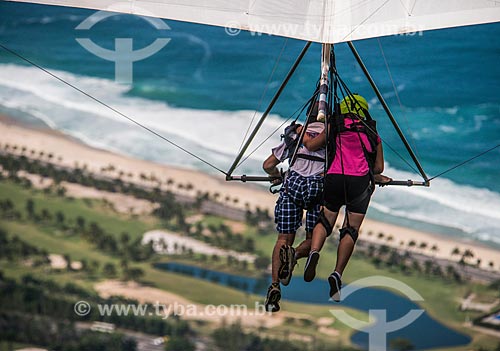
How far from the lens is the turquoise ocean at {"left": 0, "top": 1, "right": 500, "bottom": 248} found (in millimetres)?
21609

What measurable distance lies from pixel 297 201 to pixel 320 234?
0.28 metres

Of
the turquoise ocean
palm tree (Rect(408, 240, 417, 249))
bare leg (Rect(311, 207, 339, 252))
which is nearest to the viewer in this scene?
bare leg (Rect(311, 207, 339, 252))

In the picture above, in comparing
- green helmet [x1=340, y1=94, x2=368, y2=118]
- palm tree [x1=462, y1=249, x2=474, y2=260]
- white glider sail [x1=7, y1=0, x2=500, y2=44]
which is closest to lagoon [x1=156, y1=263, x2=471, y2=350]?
palm tree [x1=462, y1=249, x2=474, y2=260]

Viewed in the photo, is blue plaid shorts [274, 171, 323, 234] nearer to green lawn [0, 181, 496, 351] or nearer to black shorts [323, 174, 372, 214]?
black shorts [323, 174, 372, 214]

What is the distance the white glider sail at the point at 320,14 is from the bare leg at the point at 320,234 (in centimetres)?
112

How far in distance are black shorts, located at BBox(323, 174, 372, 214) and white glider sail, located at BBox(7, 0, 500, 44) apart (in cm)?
90

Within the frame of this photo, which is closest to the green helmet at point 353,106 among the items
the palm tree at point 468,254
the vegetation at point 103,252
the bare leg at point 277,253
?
the bare leg at point 277,253

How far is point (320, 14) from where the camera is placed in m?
7.87

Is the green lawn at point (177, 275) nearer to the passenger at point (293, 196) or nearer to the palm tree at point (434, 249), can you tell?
the palm tree at point (434, 249)

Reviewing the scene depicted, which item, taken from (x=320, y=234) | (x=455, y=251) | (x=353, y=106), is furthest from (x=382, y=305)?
(x=353, y=106)

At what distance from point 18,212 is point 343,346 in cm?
797

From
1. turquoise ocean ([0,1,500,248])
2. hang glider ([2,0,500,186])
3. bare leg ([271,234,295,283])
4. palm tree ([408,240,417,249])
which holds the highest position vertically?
turquoise ocean ([0,1,500,248])

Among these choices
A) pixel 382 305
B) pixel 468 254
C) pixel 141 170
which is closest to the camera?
pixel 468 254

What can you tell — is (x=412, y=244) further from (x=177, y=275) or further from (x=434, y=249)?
(x=177, y=275)
